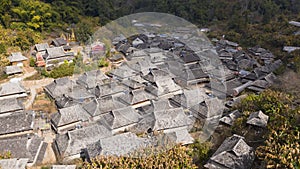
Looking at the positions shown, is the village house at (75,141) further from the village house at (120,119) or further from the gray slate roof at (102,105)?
the gray slate roof at (102,105)

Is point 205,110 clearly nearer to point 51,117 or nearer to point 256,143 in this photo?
point 256,143

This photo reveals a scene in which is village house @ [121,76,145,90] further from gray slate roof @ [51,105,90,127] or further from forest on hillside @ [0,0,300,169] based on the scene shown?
forest on hillside @ [0,0,300,169]

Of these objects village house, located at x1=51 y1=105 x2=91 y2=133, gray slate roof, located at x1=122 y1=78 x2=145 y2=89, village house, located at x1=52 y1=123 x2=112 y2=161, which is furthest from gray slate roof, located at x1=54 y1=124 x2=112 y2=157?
gray slate roof, located at x1=122 y1=78 x2=145 y2=89

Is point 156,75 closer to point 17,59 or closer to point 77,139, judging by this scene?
point 77,139

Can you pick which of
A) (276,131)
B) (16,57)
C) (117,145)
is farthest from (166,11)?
(276,131)

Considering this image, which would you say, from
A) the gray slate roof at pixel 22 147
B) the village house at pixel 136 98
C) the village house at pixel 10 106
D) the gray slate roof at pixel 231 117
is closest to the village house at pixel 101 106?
the village house at pixel 136 98

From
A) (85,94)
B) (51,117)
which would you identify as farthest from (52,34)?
(51,117)
